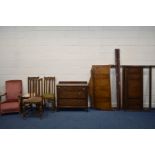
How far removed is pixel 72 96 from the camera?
6273mm

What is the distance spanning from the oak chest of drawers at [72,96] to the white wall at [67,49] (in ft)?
1.88

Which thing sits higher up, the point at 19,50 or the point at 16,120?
the point at 19,50

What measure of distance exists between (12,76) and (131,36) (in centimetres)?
378

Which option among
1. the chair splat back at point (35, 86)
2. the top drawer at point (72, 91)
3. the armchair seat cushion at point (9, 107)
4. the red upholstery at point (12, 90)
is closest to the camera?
the armchair seat cushion at point (9, 107)

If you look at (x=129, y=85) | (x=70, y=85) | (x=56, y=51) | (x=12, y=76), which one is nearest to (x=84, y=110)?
(x=70, y=85)

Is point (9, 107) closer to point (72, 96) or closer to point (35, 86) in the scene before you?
point (35, 86)

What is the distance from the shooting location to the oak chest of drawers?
6238mm

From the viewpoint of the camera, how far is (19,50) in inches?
264

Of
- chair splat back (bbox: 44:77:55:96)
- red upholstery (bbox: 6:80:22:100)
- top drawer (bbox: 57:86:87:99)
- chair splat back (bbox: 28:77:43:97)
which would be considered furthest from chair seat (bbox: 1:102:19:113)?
top drawer (bbox: 57:86:87:99)

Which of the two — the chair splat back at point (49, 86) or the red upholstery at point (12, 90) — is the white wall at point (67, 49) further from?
the red upholstery at point (12, 90)

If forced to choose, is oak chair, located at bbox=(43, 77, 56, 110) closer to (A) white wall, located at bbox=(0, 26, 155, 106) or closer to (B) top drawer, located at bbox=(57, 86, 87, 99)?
(A) white wall, located at bbox=(0, 26, 155, 106)

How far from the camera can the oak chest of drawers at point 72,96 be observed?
624 cm

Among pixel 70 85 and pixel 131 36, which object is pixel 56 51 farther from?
pixel 131 36

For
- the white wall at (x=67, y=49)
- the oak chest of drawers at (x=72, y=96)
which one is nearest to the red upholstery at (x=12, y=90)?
the white wall at (x=67, y=49)
